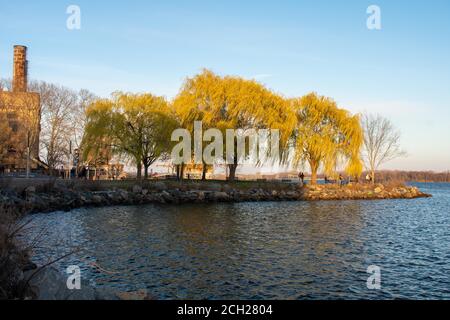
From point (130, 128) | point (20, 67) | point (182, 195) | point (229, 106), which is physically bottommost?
point (182, 195)

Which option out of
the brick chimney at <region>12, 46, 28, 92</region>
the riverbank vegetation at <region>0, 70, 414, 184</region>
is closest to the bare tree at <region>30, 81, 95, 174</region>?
the riverbank vegetation at <region>0, 70, 414, 184</region>

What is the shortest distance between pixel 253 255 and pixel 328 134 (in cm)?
3152

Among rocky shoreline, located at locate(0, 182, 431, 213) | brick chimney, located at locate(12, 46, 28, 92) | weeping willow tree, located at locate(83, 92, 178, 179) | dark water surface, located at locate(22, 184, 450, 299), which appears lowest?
dark water surface, located at locate(22, 184, 450, 299)

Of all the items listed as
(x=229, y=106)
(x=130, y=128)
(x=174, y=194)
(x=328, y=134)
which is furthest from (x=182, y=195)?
(x=328, y=134)

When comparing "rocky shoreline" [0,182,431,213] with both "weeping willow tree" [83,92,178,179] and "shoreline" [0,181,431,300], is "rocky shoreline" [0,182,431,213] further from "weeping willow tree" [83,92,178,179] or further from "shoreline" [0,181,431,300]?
"weeping willow tree" [83,92,178,179]

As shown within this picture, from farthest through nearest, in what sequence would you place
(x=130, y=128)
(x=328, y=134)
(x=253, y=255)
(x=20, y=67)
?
1. (x=20, y=67)
2. (x=328, y=134)
3. (x=130, y=128)
4. (x=253, y=255)

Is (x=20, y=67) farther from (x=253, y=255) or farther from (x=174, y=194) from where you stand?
(x=253, y=255)

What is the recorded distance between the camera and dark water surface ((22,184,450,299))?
9164 millimetres

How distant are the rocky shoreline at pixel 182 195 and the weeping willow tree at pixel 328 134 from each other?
2848 millimetres

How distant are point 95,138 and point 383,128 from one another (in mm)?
39261

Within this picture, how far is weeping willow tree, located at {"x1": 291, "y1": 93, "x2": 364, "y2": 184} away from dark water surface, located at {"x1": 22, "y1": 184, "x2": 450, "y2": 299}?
68.3 ft

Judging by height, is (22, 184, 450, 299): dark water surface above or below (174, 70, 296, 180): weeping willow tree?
below

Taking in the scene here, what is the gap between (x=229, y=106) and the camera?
38094 mm
